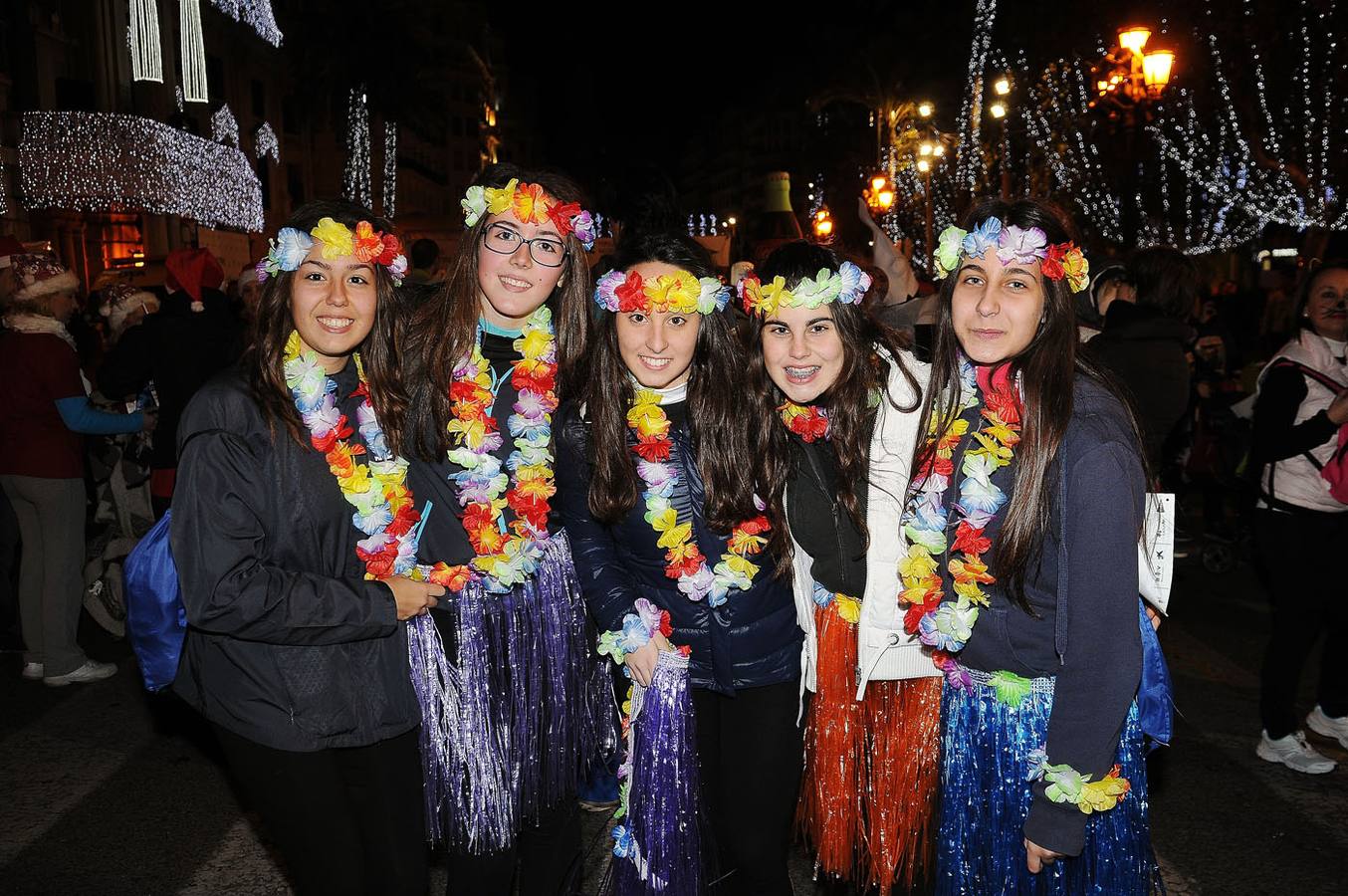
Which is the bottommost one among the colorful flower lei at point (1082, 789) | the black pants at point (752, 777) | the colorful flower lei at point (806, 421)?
the black pants at point (752, 777)

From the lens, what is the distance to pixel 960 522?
2359mm

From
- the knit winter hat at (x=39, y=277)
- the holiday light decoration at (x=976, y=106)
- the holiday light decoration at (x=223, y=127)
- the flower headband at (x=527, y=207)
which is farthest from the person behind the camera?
the holiday light decoration at (x=223, y=127)

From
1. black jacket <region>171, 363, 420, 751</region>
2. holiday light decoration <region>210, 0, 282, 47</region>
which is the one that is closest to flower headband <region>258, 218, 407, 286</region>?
black jacket <region>171, 363, 420, 751</region>

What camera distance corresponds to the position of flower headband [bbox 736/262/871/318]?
2.64 metres

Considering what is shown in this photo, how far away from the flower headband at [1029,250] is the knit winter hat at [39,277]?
4.67 metres

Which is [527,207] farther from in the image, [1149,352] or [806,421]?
[1149,352]

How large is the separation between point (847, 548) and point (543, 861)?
4.15 feet

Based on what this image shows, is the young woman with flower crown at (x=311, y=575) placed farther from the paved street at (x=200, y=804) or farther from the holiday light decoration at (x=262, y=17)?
the holiday light decoration at (x=262, y=17)

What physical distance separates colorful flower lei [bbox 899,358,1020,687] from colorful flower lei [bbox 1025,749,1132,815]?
0.33m

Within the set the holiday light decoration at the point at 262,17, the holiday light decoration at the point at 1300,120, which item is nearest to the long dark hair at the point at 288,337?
the holiday light decoration at the point at 1300,120

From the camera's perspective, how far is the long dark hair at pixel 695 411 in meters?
2.67

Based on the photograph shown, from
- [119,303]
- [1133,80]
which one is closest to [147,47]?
[119,303]

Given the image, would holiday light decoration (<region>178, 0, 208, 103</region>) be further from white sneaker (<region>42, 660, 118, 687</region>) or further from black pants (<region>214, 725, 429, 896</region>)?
black pants (<region>214, 725, 429, 896</region>)

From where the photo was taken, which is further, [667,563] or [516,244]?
[516,244]
